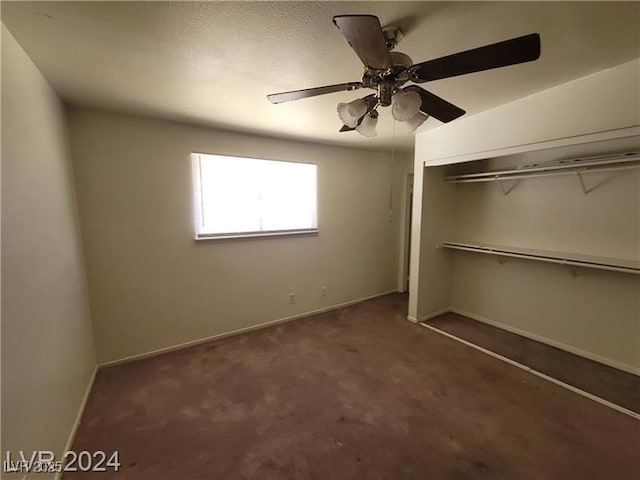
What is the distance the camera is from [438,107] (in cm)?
146

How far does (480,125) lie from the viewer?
8.04 feet

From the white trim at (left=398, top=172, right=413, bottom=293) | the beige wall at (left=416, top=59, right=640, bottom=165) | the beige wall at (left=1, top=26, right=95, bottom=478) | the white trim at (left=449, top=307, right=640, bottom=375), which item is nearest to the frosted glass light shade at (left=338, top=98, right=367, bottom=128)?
the beige wall at (left=1, top=26, right=95, bottom=478)

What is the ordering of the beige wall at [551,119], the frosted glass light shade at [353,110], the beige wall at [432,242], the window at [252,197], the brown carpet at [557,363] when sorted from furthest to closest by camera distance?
the beige wall at [432,242] < the window at [252,197] < the brown carpet at [557,363] < the beige wall at [551,119] < the frosted glass light shade at [353,110]

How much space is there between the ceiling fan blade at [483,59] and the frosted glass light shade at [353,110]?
0.83ft

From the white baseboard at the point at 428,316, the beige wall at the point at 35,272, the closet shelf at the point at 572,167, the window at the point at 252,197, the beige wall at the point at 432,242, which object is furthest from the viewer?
the white baseboard at the point at 428,316

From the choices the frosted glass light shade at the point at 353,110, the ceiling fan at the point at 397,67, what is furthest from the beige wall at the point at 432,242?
the frosted glass light shade at the point at 353,110

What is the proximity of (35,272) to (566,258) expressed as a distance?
3.78 metres

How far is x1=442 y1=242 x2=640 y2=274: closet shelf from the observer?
81.6 inches

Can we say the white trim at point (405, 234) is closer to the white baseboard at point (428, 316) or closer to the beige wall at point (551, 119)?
the white baseboard at point (428, 316)

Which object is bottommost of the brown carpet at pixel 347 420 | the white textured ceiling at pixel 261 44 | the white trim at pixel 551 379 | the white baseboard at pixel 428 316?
the brown carpet at pixel 347 420

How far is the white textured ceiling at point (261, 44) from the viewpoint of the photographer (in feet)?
3.71

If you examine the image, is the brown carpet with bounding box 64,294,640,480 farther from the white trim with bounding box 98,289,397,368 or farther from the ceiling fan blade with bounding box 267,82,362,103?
the ceiling fan blade with bounding box 267,82,362,103

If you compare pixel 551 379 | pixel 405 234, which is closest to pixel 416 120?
pixel 551 379

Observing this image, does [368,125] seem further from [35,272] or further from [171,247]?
[171,247]
